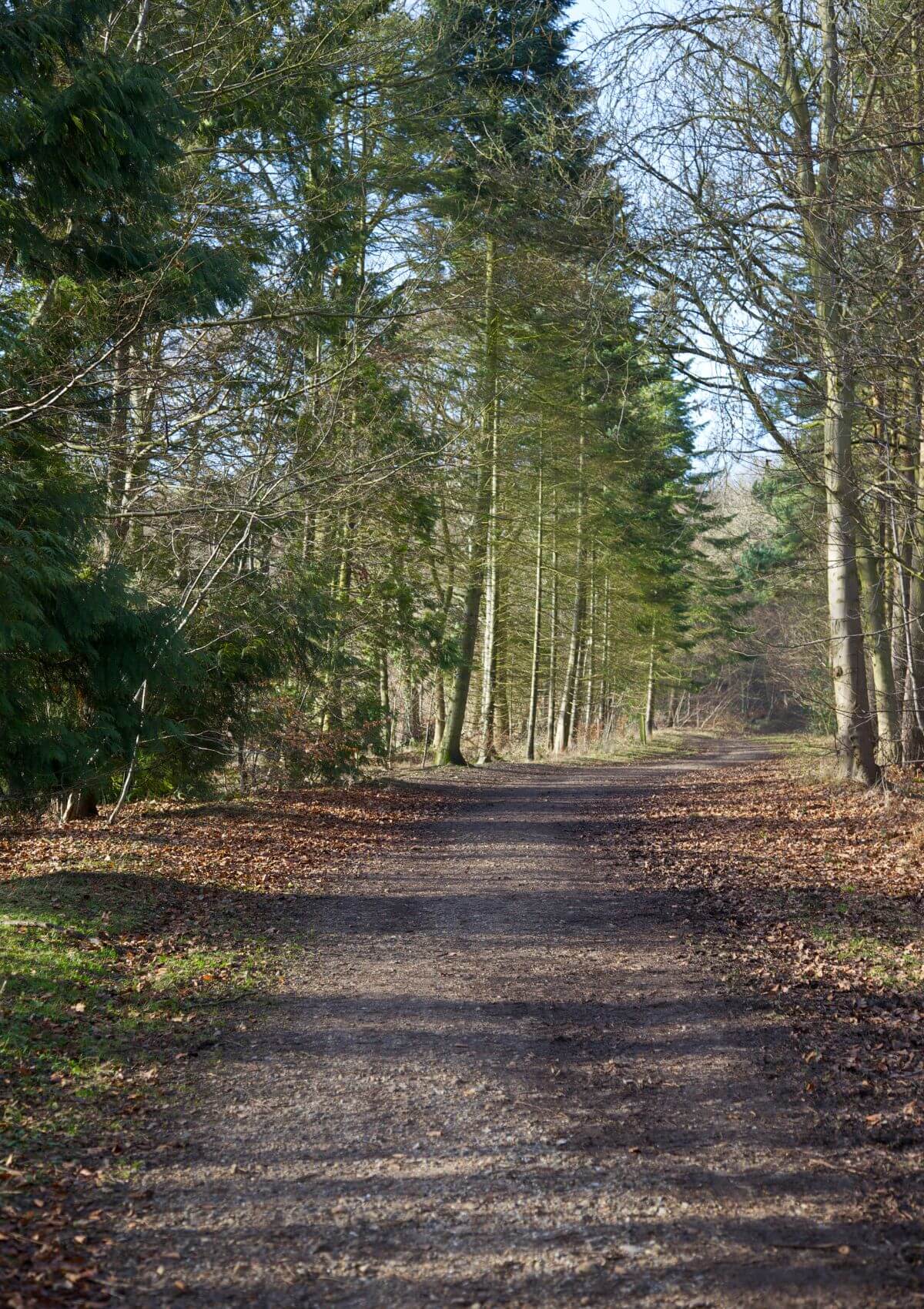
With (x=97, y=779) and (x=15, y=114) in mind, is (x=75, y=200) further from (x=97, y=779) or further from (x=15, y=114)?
(x=97, y=779)

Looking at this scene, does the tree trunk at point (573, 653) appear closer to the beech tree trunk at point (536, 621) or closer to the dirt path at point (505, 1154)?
the beech tree trunk at point (536, 621)

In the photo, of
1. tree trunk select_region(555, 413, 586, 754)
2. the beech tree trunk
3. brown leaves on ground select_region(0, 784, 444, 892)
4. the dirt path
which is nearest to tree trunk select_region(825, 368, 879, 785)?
brown leaves on ground select_region(0, 784, 444, 892)

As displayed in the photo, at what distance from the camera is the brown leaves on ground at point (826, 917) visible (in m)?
4.97

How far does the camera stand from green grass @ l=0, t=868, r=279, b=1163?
15.3ft

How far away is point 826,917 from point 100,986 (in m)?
5.36

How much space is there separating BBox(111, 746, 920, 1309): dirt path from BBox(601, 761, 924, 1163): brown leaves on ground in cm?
28

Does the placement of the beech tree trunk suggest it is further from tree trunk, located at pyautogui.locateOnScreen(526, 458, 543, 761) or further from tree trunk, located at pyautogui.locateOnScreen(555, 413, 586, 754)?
tree trunk, located at pyautogui.locateOnScreen(555, 413, 586, 754)

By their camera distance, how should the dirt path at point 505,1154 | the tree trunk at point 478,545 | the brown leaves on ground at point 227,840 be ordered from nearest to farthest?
the dirt path at point 505,1154 → the brown leaves on ground at point 227,840 → the tree trunk at point 478,545

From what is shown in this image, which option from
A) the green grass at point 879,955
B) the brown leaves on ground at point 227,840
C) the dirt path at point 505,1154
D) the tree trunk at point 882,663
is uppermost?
the tree trunk at point 882,663

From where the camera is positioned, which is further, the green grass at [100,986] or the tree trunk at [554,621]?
the tree trunk at [554,621]

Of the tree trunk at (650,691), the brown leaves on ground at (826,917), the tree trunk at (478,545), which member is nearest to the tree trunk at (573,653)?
the tree trunk at (478,545)

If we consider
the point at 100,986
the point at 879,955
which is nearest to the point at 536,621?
the point at 879,955

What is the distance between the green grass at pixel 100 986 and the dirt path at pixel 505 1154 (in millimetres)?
428

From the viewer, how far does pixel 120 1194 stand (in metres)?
3.84
